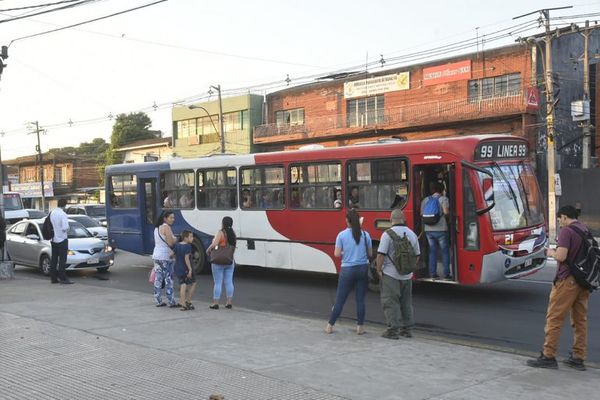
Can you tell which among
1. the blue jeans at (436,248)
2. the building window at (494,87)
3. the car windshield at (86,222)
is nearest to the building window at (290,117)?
the building window at (494,87)

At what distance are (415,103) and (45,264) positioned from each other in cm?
2771

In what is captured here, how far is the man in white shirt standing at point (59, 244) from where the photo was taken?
13898 mm

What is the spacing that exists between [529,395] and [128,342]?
15.8ft

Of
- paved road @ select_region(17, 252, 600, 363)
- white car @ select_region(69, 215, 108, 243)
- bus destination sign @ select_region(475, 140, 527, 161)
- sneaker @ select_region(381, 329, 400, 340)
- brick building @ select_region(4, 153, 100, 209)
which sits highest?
brick building @ select_region(4, 153, 100, 209)

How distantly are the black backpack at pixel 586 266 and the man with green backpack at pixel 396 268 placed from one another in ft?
6.96

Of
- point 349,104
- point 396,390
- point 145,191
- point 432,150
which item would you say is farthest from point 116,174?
point 349,104

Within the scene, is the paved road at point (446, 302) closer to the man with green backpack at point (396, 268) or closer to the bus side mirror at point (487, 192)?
the man with green backpack at point (396, 268)

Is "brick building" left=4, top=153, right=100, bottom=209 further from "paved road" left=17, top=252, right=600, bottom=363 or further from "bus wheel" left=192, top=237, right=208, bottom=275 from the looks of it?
"paved road" left=17, top=252, right=600, bottom=363

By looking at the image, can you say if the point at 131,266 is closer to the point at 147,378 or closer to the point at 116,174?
the point at 116,174

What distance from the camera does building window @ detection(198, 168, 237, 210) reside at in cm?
1473

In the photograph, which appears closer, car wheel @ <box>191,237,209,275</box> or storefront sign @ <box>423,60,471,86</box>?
car wheel @ <box>191,237,209,275</box>

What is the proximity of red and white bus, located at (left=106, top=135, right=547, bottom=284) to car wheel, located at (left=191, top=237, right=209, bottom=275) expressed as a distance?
3cm

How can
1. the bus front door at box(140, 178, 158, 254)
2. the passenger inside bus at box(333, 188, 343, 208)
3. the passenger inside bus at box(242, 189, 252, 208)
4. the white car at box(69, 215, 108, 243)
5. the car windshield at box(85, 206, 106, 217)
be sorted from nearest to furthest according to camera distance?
the passenger inside bus at box(333, 188, 343, 208), the passenger inside bus at box(242, 189, 252, 208), the bus front door at box(140, 178, 158, 254), the white car at box(69, 215, 108, 243), the car windshield at box(85, 206, 106, 217)

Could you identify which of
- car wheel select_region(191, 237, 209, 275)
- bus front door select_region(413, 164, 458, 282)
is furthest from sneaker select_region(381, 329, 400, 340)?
car wheel select_region(191, 237, 209, 275)
